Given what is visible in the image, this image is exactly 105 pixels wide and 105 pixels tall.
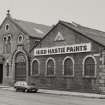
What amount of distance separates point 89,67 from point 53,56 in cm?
608

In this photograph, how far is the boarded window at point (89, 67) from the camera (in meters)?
30.6

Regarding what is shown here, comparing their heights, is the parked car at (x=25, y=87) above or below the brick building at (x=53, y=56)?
below

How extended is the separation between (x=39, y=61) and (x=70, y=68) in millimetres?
5873

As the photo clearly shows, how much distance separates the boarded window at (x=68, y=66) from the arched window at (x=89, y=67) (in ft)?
7.34

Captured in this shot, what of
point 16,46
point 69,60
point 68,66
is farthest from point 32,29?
point 68,66

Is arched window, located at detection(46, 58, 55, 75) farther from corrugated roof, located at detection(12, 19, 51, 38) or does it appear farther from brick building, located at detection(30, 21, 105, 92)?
corrugated roof, located at detection(12, 19, 51, 38)

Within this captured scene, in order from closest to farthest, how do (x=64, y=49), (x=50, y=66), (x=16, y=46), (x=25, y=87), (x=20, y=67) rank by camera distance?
(x=25, y=87) → (x=64, y=49) → (x=50, y=66) → (x=20, y=67) → (x=16, y=46)

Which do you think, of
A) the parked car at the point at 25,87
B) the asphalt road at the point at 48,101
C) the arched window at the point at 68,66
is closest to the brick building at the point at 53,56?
the arched window at the point at 68,66

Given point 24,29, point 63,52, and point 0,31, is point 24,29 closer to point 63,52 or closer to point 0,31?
point 0,31

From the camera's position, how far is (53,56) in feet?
115

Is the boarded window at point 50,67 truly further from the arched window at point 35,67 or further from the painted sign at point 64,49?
the arched window at point 35,67

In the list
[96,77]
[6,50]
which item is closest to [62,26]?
[96,77]

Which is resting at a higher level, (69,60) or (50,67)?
(69,60)

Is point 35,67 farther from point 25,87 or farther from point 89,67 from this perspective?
point 89,67
